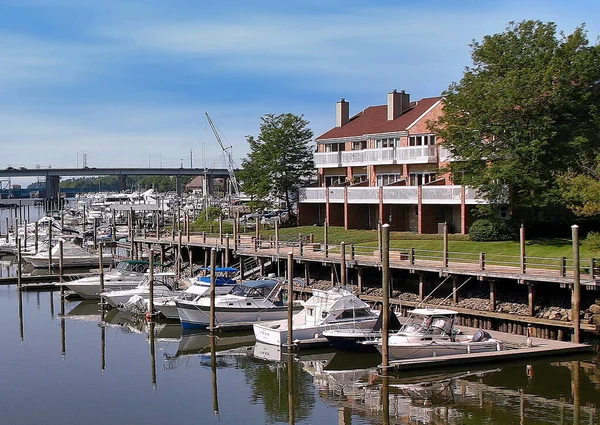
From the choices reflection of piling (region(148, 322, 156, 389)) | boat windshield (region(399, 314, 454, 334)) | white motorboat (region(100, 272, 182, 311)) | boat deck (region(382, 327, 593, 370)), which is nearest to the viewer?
boat deck (region(382, 327, 593, 370))

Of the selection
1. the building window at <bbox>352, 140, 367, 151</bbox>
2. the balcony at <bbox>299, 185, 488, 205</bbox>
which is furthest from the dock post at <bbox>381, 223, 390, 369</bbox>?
the building window at <bbox>352, 140, 367, 151</bbox>

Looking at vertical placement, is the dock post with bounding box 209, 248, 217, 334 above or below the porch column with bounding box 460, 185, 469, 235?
below

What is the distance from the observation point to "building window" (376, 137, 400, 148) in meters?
69.3

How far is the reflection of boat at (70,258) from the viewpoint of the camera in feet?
257

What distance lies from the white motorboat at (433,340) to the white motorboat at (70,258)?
47434 millimetres

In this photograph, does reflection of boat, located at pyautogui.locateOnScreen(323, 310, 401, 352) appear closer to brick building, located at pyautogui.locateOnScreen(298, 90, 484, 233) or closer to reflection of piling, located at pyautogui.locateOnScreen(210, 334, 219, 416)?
reflection of piling, located at pyautogui.locateOnScreen(210, 334, 219, 416)

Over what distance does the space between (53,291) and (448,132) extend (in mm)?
32546

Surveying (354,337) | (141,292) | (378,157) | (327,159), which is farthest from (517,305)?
(327,159)

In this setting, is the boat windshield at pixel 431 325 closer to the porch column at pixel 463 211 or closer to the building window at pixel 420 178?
the porch column at pixel 463 211

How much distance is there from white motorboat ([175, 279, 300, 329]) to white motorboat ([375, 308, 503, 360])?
33.2ft

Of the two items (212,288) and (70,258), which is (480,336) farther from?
(70,258)

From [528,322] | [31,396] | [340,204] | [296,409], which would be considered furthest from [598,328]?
[340,204]

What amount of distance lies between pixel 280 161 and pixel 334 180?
19.5ft

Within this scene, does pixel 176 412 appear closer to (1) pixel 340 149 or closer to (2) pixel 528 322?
(2) pixel 528 322
